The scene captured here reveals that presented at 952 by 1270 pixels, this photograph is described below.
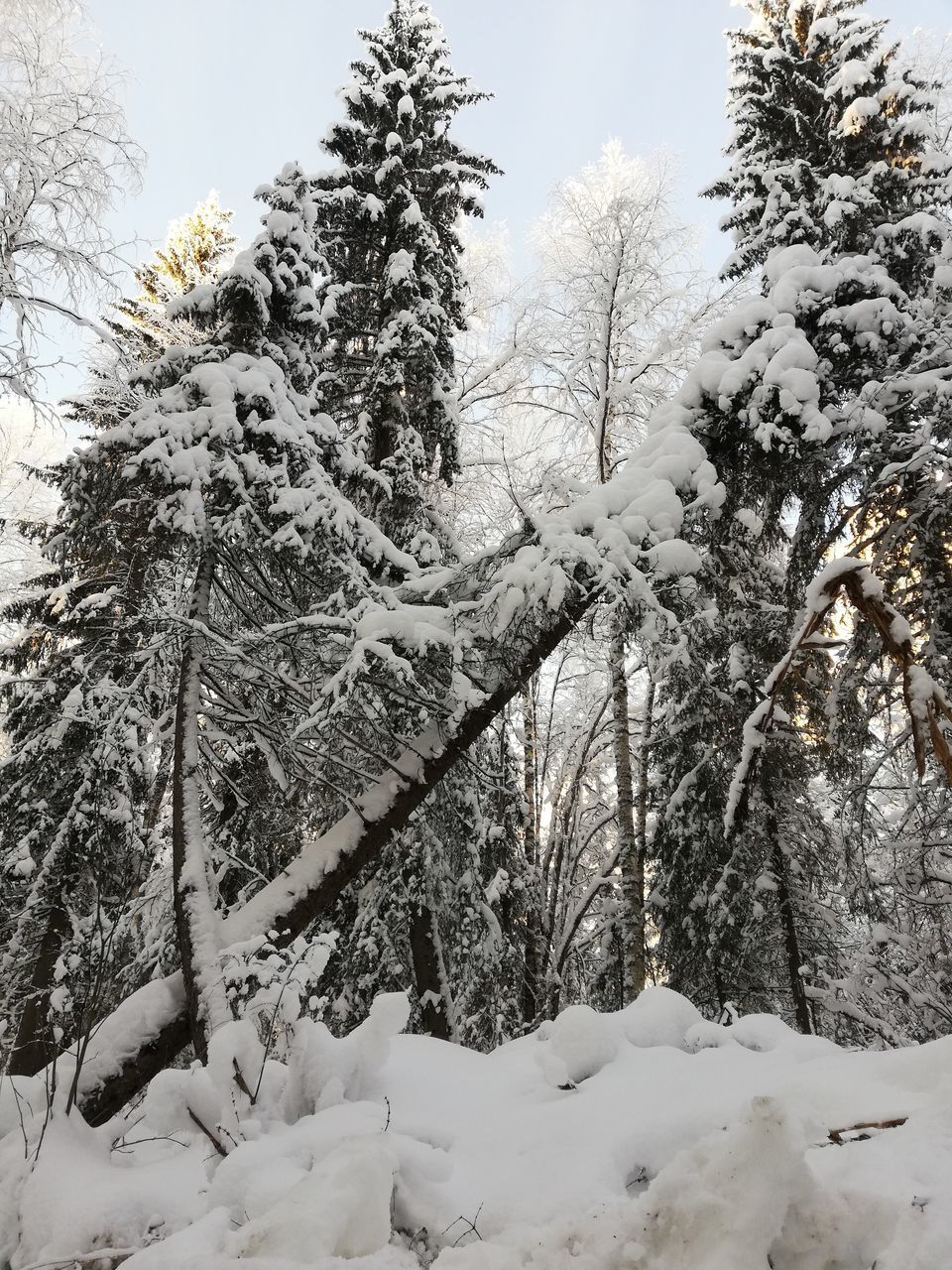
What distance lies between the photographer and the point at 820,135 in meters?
8.66

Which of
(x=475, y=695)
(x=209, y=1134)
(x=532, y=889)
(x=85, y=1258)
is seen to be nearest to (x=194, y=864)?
(x=475, y=695)

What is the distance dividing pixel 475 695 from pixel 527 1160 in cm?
242

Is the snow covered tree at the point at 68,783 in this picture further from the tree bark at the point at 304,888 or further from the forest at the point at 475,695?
the tree bark at the point at 304,888

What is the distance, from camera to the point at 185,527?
17.8 ft

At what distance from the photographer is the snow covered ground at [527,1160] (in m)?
1.47

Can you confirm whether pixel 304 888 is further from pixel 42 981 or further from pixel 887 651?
pixel 42 981

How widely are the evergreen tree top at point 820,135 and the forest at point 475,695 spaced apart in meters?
0.06

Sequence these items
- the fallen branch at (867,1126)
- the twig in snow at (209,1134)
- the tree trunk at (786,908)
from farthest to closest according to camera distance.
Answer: the tree trunk at (786,908) → the twig in snow at (209,1134) → the fallen branch at (867,1126)

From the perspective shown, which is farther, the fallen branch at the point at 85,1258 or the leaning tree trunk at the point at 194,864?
the leaning tree trunk at the point at 194,864

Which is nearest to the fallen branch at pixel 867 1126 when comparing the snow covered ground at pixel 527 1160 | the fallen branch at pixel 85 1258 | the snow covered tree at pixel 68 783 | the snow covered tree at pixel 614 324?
the snow covered ground at pixel 527 1160

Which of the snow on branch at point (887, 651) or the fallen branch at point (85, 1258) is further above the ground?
the snow on branch at point (887, 651)

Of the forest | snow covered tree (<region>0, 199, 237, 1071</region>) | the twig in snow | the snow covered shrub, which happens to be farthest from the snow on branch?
snow covered tree (<region>0, 199, 237, 1071</region>)

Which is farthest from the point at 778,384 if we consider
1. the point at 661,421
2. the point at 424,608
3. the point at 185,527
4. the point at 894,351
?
the point at 185,527

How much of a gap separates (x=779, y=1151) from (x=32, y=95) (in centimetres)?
1069
